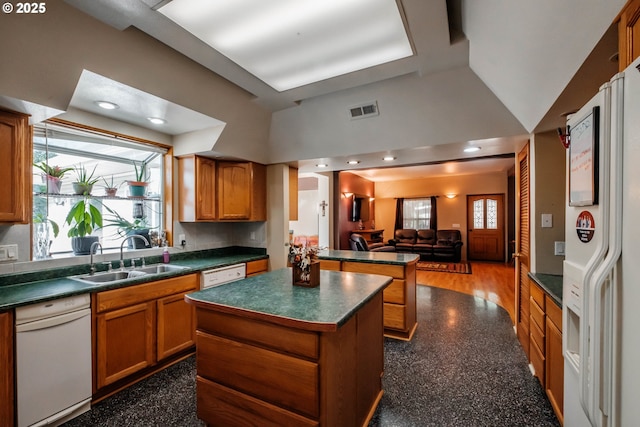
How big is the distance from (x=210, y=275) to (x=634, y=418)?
3074 mm

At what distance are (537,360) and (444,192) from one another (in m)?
7.74

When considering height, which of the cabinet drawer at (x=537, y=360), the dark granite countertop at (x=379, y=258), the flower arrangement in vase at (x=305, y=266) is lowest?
the cabinet drawer at (x=537, y=360)

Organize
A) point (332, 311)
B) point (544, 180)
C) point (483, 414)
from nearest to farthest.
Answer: point (332, 311) < point (483, 414) < point (544, 180)

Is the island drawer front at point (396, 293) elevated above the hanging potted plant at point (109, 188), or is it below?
below

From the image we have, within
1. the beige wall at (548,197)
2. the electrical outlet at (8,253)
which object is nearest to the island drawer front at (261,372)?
the electrical outlet at (8,253)

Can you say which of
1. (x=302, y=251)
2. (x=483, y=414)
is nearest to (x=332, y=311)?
(x=302, y=251)

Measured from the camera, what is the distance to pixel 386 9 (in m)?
1.84

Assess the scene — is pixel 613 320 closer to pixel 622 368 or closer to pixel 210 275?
pixel 622 368

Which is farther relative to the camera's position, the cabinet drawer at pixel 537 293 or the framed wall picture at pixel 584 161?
the cabinet drawer at pixel 537 293

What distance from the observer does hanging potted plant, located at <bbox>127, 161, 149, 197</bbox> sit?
10.2 ft

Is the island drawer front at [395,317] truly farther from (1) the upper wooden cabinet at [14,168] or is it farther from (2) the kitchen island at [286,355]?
(1) the upper wooden cabinet at [14,168]

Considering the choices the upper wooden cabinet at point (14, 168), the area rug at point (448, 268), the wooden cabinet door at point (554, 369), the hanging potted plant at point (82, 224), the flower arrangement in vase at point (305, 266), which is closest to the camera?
the wooden cabinet door at point (554, 369)

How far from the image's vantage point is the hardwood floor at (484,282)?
4.67 m

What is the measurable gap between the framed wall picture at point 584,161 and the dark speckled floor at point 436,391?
1.64 meters
